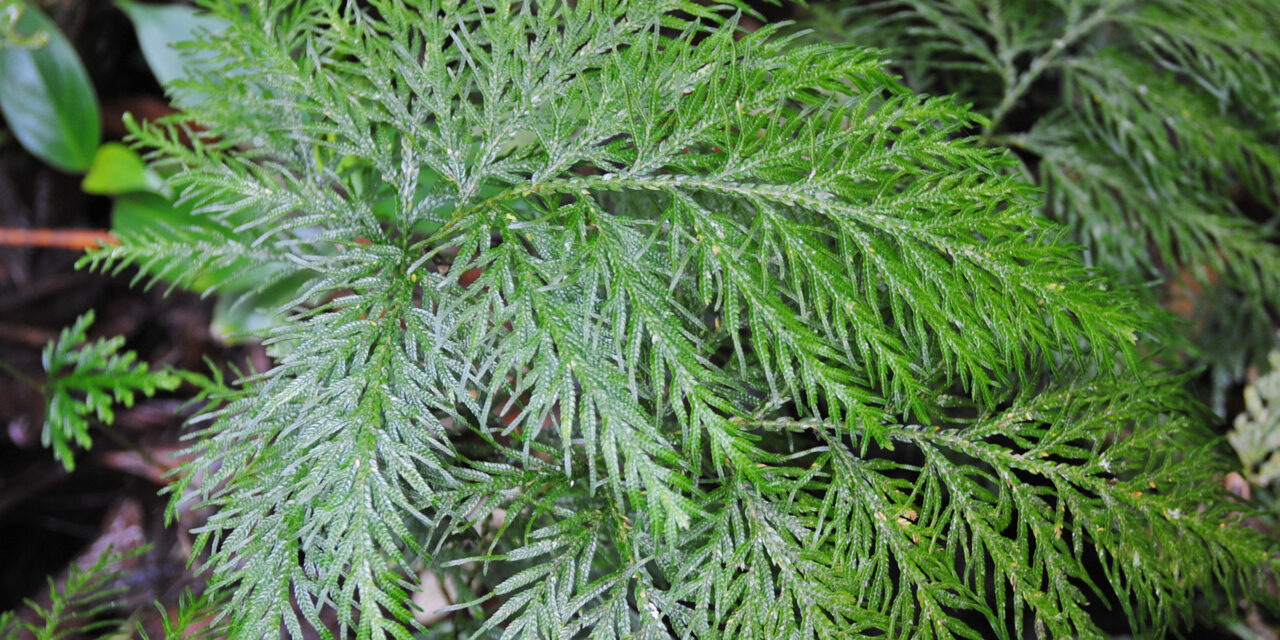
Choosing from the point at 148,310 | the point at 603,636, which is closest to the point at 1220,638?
the point at 603,636

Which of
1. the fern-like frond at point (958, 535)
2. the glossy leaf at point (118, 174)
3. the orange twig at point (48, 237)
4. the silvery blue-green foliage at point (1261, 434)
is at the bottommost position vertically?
the orange twig at point (48, 237)

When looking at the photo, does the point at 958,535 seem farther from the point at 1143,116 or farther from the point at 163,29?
the point at 163,29

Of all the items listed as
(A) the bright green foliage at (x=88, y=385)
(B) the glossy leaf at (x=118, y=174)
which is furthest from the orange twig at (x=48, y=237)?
(A) the bright green foliage at (x=88, y=385)

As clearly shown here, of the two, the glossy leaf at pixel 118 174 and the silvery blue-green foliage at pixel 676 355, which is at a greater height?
the silvery blue-green foliage at pixel 676 355

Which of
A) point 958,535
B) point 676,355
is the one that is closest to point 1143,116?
point 958,535

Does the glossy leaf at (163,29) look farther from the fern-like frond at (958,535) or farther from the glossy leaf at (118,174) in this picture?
the fern-like frond at (958,535)

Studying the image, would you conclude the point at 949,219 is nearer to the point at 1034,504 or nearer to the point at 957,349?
the point at 957,349

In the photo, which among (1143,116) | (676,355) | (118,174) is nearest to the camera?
(676,355)
